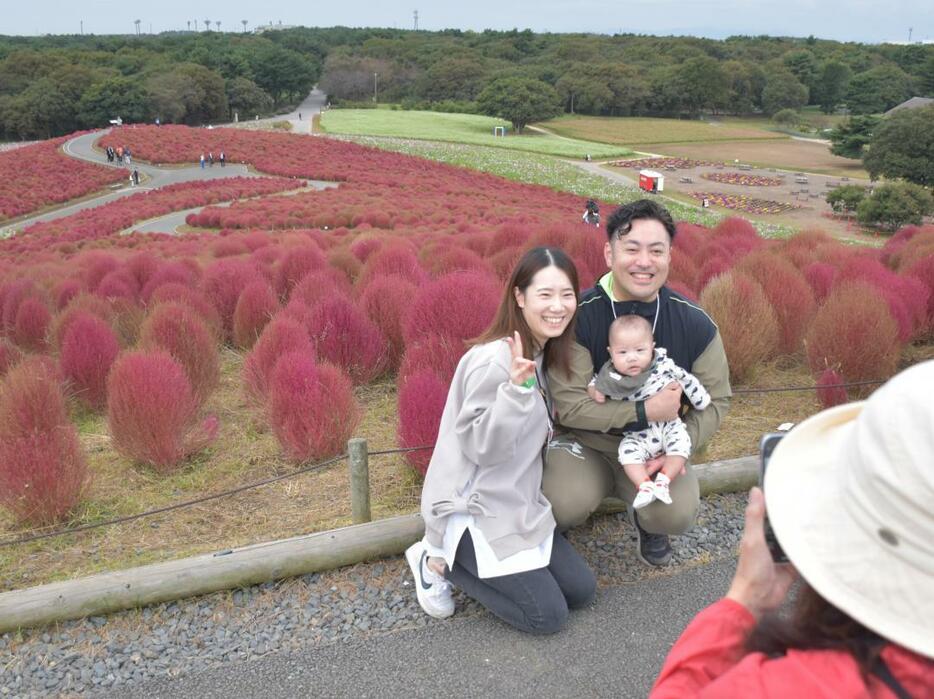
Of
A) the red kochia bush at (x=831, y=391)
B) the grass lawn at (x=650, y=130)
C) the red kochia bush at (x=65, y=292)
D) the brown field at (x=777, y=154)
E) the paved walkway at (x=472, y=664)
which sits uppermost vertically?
the red kochia bush at (x=831, y=391)

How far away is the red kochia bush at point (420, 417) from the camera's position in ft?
12.1

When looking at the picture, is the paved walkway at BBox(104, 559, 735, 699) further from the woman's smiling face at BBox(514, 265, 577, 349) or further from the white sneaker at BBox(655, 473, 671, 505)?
the woman's smiling face at BBox(514, 265, 577, 349)

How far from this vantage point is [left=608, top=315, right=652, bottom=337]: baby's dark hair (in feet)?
9.19

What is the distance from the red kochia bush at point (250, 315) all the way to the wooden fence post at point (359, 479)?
3.14m

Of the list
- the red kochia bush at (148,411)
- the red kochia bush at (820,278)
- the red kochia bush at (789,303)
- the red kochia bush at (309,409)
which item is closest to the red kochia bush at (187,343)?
the red kochia bush at (148,411)

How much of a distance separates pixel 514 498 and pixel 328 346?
107 inches

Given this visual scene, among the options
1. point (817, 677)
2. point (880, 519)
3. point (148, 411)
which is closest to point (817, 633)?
point (817, 677)

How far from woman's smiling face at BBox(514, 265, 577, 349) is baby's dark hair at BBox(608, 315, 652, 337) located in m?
0.19

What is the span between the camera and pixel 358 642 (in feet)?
8.68

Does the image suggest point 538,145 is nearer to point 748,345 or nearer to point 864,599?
point 748,345

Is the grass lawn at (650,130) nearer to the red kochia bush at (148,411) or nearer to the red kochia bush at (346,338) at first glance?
the red kochia bush at (346,338)

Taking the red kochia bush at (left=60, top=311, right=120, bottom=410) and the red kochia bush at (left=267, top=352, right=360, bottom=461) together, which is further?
the red kochia bush at (left=60, top=311, right=120, bottom=410)

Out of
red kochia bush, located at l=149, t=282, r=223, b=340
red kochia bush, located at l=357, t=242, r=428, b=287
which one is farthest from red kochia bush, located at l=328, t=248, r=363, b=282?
red kochia bush, located at l=149, t=282, r=223, b=340

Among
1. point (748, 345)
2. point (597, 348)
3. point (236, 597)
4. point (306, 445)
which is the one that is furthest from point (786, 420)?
point (236, 597)
